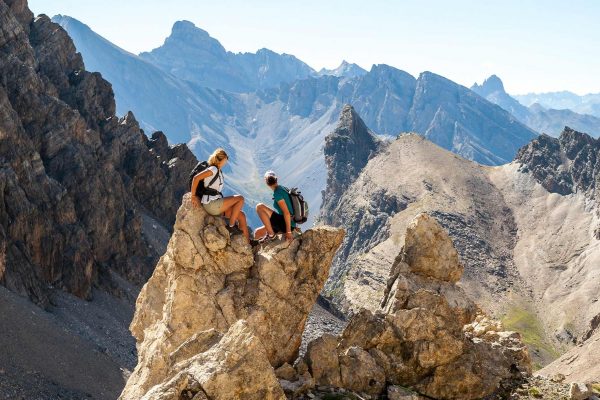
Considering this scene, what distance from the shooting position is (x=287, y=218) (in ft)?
90.6

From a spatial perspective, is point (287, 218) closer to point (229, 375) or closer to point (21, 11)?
point (229, 375)

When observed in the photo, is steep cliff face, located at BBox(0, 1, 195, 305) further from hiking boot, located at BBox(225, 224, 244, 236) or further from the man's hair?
the man's hair

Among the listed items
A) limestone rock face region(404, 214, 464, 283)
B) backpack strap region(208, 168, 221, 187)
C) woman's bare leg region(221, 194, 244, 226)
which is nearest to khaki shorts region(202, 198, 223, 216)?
woman's bare leg region(221, 194, 244, 226)

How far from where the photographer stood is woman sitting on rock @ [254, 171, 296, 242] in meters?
27.6

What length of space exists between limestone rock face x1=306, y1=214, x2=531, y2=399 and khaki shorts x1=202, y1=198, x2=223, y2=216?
6.73 metres

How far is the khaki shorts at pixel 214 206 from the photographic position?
2708cm

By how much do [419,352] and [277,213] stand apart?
842 centimetres

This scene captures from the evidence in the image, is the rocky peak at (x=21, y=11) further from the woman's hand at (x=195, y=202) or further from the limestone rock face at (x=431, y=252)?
the limestone rock face at (x=431, y=252)

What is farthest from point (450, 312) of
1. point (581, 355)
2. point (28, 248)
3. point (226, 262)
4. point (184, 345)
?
point (28, 248)

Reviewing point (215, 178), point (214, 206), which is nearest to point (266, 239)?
point (214, 206)

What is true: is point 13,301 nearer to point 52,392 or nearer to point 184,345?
point 52,392

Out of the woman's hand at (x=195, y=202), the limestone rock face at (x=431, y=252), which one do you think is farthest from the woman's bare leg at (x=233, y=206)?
the limestone rock face at (x=431, y=252)

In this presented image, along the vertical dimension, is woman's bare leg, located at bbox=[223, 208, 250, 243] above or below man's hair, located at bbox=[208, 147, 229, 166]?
below

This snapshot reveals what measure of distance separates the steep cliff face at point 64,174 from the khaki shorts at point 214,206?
202 ft
